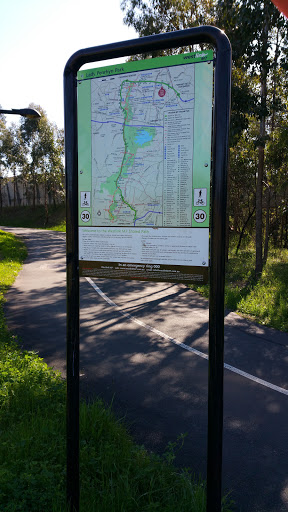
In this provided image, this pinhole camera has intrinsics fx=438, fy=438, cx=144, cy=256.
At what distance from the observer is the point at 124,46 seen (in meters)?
2.56

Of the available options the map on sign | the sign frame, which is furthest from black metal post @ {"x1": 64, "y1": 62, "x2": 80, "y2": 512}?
the map on sign

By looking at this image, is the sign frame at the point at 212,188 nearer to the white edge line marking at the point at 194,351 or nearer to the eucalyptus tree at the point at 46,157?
the white edge line marking at the point at 194,351

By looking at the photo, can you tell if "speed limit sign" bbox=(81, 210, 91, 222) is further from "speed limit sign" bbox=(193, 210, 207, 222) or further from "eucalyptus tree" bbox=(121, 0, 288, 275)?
"eucalyptus tree" bbox=(121, 0, 288, 275)

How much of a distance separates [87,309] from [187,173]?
8.32 metres

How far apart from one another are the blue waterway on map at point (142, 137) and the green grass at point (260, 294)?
7.45 metres

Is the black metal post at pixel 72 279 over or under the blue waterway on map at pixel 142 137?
under

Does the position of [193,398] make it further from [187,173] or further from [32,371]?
[187,173]

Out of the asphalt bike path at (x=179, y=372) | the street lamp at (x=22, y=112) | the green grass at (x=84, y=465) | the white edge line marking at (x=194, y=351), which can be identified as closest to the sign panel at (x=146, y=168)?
the green grass at (x=84, y=465)

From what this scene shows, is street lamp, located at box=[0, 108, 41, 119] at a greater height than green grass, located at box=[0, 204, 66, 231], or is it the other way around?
street lamp, located at box=[0, 108, 41, 119]

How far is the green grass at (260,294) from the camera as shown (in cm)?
1000

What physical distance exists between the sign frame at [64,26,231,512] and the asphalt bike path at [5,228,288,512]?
54.6 inches

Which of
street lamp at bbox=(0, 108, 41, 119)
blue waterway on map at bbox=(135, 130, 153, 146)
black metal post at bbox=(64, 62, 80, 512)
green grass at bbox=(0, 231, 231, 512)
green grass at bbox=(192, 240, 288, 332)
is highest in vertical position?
street lamp at bbox=(0, 108, 41, 119)

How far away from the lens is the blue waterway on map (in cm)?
255

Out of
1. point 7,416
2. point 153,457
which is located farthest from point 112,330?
point 153,457
